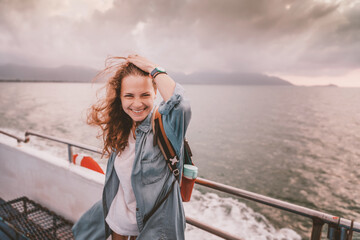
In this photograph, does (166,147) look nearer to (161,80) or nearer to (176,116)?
(176,116)

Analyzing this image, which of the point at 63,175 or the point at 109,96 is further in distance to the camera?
the point at 63,175

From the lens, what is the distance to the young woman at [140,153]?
1118 mm

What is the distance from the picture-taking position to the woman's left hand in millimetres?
1226

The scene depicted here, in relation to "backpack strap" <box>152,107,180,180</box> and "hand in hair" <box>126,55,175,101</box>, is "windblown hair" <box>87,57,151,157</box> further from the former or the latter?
"backpack strap" <box>152,107,180,180</box>

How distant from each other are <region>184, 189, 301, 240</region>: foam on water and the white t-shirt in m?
7.41

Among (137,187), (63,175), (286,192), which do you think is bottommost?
(286,192)

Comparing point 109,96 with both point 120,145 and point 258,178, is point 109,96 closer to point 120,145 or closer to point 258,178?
point 120,145

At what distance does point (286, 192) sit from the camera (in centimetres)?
1467

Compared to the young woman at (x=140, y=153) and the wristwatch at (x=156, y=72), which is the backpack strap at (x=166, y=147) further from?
the wristwatch at (x=156, y=72)

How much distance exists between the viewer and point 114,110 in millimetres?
1486

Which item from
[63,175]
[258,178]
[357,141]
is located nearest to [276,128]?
[357,141]

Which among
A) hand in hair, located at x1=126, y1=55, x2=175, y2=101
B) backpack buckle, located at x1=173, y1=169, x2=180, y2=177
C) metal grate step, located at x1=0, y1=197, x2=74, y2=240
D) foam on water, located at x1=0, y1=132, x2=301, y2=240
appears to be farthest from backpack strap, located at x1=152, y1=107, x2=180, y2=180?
foam on water, located at x1=0, y1=132, x2=301, y2=240

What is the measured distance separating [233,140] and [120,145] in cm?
2553

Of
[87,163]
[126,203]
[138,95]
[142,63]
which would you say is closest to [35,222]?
[87,163]
